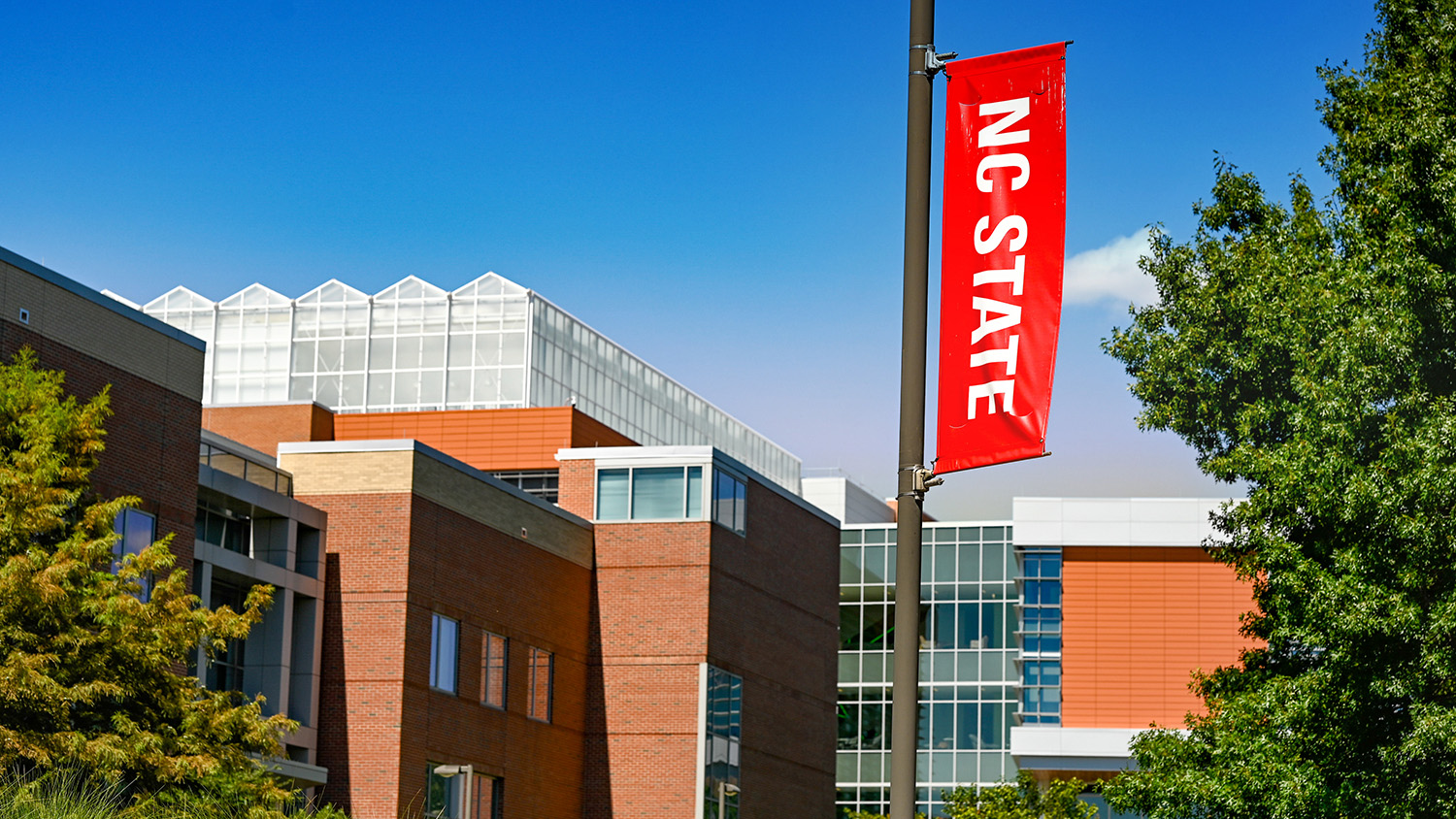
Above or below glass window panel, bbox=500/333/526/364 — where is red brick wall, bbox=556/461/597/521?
below

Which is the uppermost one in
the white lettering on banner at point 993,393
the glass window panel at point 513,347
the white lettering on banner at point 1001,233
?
the glass window panel at point 513,347

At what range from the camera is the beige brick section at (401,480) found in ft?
122

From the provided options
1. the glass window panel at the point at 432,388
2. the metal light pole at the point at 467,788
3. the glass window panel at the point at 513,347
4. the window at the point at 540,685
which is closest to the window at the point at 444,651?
the metal light pole at the point at 467,788

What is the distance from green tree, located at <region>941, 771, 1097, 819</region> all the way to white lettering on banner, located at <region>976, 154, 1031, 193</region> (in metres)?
32.2

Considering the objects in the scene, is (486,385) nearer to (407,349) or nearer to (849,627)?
(407,349)

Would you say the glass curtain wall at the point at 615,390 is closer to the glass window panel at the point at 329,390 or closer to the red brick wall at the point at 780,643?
the glass window panel at the point at 329,390

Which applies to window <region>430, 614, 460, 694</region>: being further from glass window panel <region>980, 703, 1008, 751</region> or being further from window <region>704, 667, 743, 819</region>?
glass window panel <region>980, 703, 1008, 751</region>

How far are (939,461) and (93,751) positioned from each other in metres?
14.6

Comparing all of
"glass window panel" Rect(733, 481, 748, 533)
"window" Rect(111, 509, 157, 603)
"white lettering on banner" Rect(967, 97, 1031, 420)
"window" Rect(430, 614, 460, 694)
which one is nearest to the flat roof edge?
"window" Rect(111, 509, 157, 603)

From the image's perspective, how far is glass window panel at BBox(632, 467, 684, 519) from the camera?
45094mm

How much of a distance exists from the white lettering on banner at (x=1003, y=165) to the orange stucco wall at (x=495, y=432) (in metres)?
43.2

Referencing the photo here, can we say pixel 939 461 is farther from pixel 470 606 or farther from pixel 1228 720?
pixel 470 606

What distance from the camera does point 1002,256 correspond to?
30.8 feet

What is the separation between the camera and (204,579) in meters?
32.2
